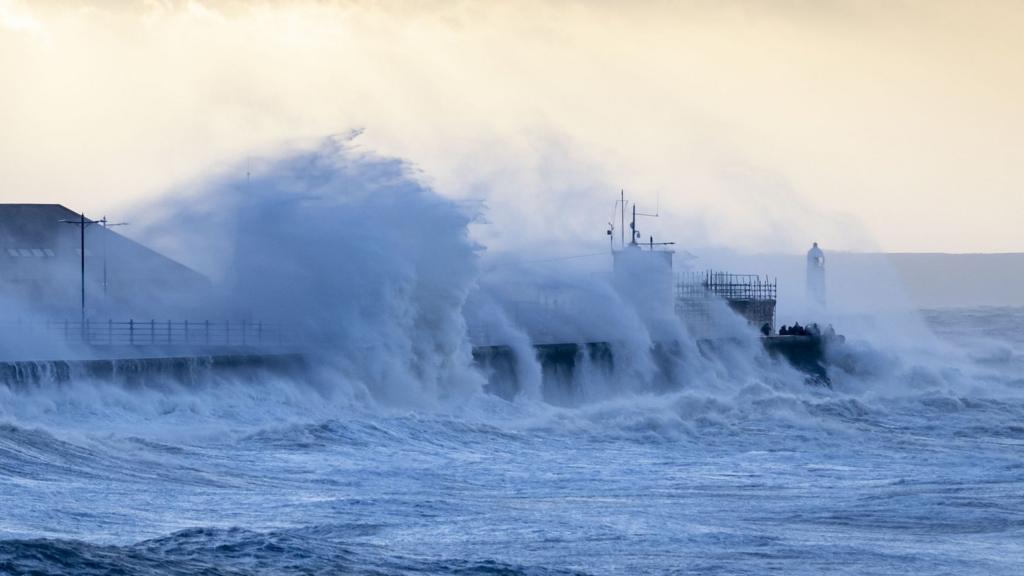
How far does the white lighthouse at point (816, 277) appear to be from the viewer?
182 feet

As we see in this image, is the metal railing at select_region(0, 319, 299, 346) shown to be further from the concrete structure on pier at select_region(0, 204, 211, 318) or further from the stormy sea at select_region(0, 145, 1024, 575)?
the concrete structure on pier at select_region(0, 204, 211, 318)

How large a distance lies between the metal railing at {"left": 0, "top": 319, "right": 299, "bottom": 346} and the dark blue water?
12.0 feet

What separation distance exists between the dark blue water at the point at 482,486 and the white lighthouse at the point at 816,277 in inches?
915

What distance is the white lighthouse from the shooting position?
55.6m

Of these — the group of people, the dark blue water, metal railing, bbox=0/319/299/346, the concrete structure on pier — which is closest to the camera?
the dark blue water

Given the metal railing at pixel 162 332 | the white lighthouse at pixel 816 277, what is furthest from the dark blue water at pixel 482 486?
the white lighthouse at pixel 816 277

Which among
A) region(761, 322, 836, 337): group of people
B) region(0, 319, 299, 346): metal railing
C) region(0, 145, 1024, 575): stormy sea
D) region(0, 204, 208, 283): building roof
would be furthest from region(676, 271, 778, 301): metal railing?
region(0, 319, 299, 346): metal railing

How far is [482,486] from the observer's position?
64.0 feet

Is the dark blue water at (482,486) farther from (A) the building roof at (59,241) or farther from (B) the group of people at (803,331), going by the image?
(B) the group of people at (803,331)

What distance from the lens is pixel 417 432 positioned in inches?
969

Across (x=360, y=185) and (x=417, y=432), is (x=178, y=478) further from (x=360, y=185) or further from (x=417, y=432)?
(x=360, y=185)

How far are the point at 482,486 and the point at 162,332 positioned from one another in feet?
47.5

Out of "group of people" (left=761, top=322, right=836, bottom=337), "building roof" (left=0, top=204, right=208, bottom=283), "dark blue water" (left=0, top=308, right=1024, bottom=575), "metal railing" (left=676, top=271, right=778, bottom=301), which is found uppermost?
"building roof" (left=0, top=204, right=208, bottom=283)

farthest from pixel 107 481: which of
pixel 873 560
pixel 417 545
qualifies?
pixel 873 560
